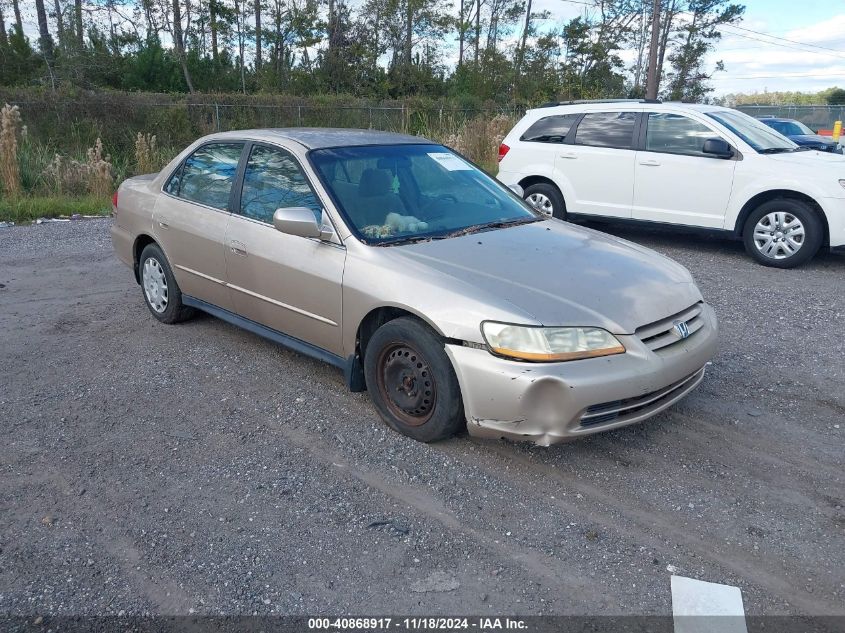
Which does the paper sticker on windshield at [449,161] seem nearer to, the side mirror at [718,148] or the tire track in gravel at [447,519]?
the tire track in gravel at [447,519]

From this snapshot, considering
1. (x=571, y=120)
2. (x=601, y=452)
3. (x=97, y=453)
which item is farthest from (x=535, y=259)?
(x=571, y=120)

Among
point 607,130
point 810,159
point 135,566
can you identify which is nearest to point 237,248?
point 135,566

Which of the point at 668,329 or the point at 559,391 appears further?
the point at 668,329

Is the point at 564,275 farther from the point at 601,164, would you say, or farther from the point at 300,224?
the point at 601,164

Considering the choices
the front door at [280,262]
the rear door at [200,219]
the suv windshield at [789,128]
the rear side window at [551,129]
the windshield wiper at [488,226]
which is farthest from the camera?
the suv windshield at [789,128]

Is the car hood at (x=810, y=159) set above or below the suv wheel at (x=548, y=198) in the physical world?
above

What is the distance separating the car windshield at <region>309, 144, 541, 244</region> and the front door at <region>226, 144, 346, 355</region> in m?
0.21

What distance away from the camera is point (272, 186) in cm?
457

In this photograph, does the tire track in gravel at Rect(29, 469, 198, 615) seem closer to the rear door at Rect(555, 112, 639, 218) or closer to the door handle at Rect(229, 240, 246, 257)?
the door handle at Rect(229, 240, 246, 257)

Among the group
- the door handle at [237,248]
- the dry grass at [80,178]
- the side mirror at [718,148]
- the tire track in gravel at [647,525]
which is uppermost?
the side mirror at [718,148]

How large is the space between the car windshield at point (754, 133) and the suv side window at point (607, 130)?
0.92 m

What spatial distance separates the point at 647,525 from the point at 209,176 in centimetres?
377

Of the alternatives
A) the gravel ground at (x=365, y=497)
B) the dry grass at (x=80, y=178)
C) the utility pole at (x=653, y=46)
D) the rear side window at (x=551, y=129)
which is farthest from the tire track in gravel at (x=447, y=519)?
the utility pole at (x=653, y=46)

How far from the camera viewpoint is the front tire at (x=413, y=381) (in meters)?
3.49
